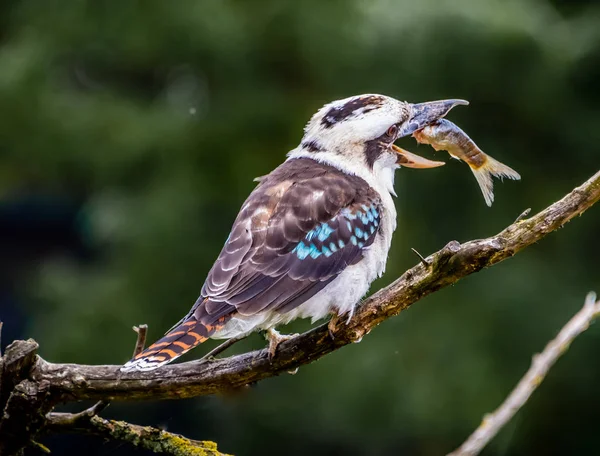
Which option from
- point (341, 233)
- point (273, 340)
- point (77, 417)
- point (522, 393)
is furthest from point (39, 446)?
point (522, 393)

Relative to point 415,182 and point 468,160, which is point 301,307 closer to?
point 468,160

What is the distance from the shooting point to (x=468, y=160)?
347cm

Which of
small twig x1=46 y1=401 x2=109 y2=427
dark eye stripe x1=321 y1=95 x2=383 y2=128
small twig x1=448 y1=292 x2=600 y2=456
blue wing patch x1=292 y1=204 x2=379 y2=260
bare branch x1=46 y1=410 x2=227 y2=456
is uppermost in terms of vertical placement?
dark eye stripe x1=321 y1=95 x2=383 y2=128

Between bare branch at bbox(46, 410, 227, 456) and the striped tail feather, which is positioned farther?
bare branch at bbox(46, 410, 227, 456)

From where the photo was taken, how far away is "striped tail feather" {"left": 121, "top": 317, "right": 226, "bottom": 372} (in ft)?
9.00

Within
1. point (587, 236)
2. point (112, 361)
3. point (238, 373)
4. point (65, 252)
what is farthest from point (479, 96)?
point (238, 373)

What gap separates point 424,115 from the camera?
11.7ft

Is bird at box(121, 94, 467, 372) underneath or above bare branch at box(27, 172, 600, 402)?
above

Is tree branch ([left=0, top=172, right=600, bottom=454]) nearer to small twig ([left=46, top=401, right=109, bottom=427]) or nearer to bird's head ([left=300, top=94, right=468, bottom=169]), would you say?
small twig ([left=46, top=401, right=109, bottom=427])

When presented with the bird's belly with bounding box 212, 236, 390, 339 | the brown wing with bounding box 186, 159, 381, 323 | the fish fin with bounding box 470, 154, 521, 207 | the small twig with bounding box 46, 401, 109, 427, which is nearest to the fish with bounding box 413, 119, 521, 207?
the fish fin with bounding box 470, 154, 521, 207

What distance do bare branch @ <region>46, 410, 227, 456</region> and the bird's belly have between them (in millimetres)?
324

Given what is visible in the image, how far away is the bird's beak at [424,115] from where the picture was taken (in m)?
3.55

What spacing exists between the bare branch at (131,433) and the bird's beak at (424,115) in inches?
51.5

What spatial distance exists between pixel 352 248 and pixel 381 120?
530mm
